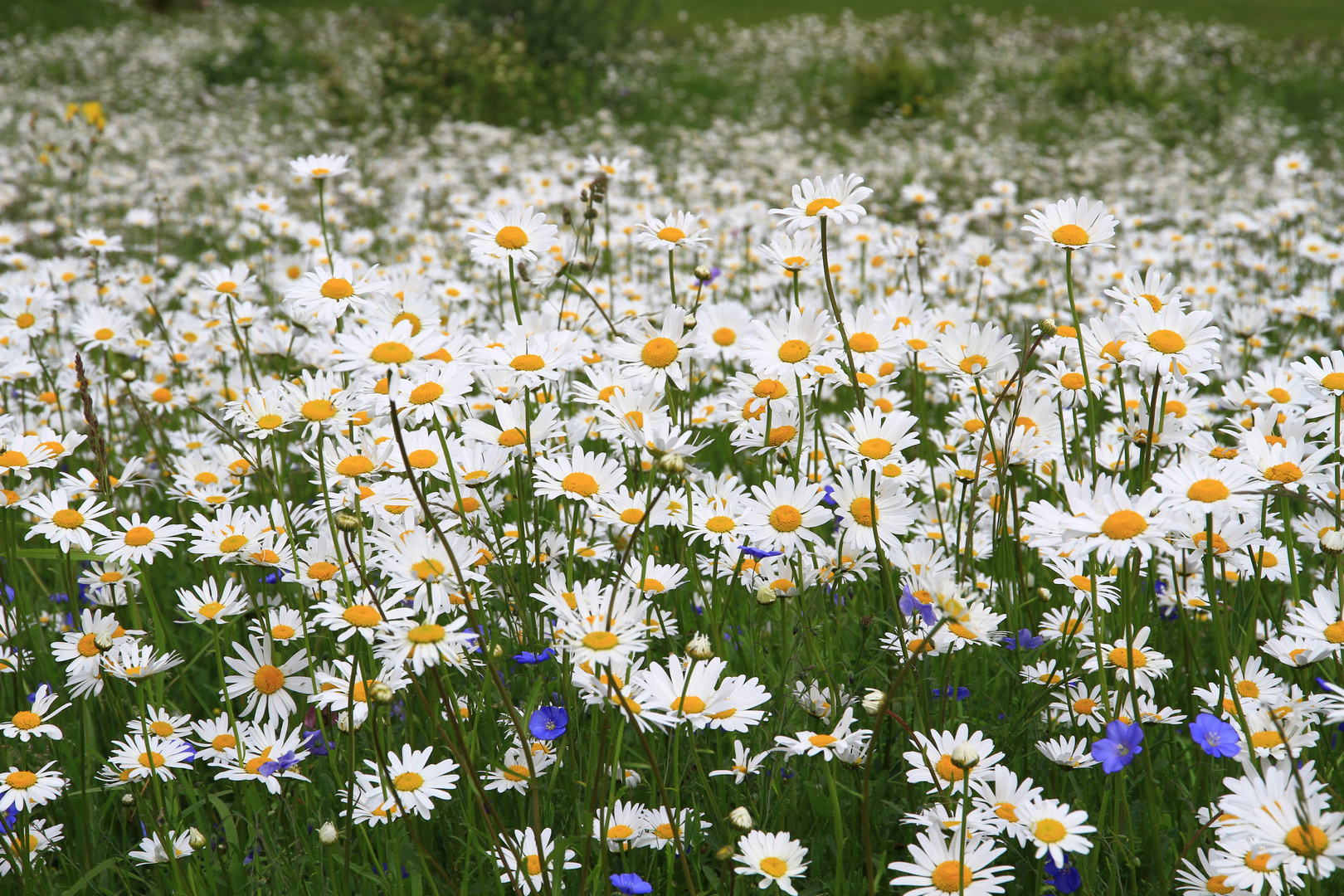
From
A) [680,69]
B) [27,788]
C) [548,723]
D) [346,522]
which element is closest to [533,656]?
[548,723]

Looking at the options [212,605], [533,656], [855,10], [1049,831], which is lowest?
[1049,831]

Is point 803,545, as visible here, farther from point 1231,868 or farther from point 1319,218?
point 1319,218

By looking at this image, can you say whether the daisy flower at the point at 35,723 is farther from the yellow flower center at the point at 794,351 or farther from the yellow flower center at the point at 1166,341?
the yellow flower center at the point at 1166,341

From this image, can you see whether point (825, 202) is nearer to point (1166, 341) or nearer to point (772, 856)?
point (1166, 341)

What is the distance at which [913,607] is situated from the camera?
195cm

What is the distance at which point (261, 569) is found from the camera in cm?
211

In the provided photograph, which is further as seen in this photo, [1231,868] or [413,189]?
[413,189]

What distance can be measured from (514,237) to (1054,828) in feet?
5.08

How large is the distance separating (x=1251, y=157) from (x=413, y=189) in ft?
28.1

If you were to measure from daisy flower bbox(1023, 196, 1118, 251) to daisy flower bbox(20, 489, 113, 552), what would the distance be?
1970 millimetres

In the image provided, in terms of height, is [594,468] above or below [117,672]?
above

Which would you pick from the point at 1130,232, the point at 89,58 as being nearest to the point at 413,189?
the point at 1130,232

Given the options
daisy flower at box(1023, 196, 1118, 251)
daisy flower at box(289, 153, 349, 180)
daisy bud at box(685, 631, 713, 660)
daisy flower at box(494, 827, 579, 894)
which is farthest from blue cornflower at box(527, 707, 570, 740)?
daisy flower at box(289, 153, 349, 180)

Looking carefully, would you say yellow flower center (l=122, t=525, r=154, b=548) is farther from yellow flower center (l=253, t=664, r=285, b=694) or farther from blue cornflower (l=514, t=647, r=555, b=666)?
blue cornflower (l=514, t=647, r=555, b=666)
